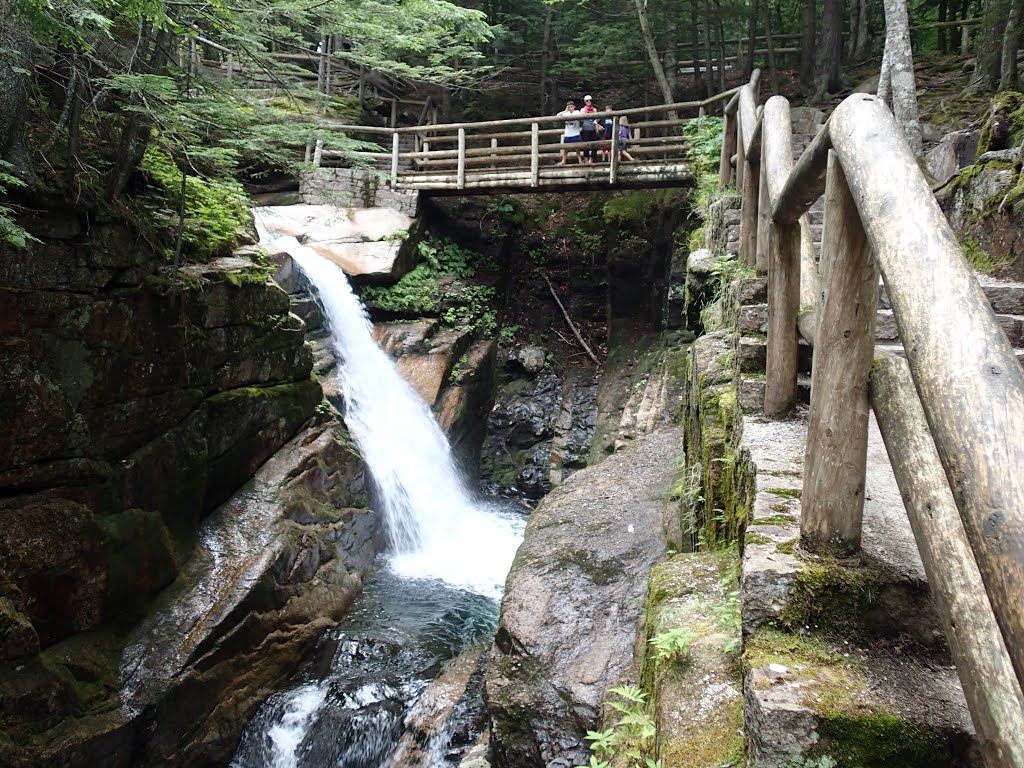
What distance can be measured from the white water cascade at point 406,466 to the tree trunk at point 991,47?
992 cm

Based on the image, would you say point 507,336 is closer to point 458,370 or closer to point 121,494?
point 458,370

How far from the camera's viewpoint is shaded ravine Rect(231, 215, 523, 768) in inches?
198

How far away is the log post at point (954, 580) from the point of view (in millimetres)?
1054

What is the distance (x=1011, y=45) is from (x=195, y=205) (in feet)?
34.4

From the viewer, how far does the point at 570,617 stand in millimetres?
4355

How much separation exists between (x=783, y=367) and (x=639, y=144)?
1079 centimetres

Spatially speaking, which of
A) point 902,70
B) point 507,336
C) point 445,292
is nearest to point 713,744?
point 902,70

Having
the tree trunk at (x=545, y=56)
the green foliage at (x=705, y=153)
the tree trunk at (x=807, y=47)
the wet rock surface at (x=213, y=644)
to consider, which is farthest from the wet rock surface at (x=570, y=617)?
the tree trunk at (x=545, y=56)

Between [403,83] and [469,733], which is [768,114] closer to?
[469,733]

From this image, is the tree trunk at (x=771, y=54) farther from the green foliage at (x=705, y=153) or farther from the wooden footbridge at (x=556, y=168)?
the green foliage at (x=705, y=153)

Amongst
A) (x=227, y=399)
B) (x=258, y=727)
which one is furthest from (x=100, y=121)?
(x=258, y=727)

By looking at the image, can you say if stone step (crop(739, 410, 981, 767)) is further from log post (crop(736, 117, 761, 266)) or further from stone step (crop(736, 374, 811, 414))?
log post (crop(736, 117, 761, 266))

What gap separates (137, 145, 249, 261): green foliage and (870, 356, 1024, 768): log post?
240 inches

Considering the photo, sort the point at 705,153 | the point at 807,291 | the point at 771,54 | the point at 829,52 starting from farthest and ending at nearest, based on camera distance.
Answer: the point at 771,54, the point at 829,52, the point at 705,153, the point at 807,291
